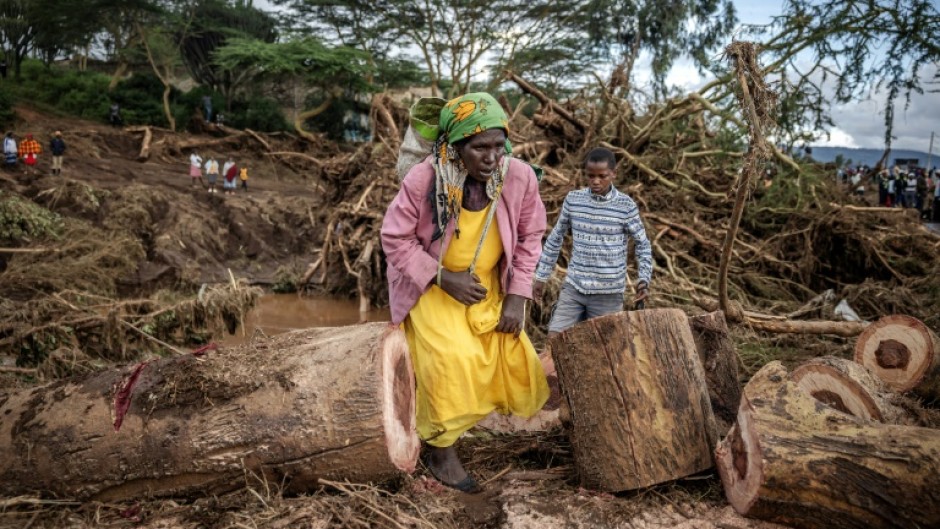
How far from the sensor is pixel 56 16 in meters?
20.7

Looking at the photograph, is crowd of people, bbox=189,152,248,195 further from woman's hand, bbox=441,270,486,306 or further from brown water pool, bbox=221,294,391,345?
woman's hand, bbox=441,270,486,306

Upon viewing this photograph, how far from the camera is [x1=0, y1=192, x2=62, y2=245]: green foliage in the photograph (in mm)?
8562

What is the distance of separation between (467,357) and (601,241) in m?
1.27

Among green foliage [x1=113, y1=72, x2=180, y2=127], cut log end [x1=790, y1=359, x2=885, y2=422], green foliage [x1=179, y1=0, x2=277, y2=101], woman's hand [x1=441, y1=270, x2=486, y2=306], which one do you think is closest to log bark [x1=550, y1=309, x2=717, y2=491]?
woman's hand [x1=441, y1=270, x2=486, y2=306]

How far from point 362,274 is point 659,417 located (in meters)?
5.65

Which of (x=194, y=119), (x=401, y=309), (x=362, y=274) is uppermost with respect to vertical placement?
(x=194, y=119)

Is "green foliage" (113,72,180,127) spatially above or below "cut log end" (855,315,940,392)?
above

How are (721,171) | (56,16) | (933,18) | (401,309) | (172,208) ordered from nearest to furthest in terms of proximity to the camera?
(401,309)
(933,18)
(721,171)
(172,208)
(56,16)

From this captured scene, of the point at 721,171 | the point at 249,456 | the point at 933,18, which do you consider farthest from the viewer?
the point at 721,171

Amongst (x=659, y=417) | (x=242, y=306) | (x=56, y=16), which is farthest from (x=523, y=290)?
(x=56, y=16)

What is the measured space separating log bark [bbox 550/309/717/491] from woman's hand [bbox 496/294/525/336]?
11.5 inches

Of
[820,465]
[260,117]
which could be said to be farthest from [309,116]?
[820,465]

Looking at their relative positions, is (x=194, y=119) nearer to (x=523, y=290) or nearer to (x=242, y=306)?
(x=242, y=306)

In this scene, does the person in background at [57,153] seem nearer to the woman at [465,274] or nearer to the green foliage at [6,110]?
the green foliage at [6,110]
